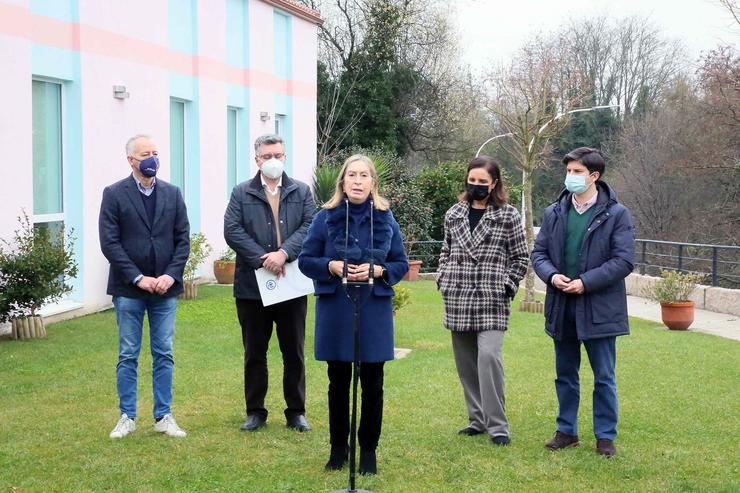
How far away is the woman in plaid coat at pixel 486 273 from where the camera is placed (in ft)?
21.7

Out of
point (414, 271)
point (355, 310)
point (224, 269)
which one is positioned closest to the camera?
point (355, 310)

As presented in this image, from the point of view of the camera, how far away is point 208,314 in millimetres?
14383

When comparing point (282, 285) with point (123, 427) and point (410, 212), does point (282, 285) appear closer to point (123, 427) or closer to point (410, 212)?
point (123, 427)

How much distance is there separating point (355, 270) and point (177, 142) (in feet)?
44.9

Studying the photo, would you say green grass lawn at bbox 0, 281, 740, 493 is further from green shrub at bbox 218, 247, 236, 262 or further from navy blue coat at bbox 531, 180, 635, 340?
green shrub at bbox 218, 247, 236, 262

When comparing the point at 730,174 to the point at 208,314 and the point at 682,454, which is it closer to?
the point at 208,314

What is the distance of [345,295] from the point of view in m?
5.73

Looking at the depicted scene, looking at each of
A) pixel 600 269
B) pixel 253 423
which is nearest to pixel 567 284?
pixel 600 269

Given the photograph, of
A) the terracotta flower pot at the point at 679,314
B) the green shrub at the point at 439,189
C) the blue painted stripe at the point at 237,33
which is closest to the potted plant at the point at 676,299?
the terracotta flower pot at the point at 679,314

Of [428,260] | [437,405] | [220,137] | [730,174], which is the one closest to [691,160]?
[730,174]

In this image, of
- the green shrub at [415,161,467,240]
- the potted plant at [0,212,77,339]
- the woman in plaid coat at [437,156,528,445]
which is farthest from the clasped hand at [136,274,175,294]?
the green shrub at [415,161,467,240]

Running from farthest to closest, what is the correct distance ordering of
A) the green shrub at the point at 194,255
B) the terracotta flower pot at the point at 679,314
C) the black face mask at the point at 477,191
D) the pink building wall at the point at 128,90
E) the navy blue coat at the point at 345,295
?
the green shrub at the point at 194,255, the terracotta flower pot at the point at 679,314, the pink building wall at the point at 128,90, the black face mask at the point at 477,191, the navy blue coat at the point at 345,295

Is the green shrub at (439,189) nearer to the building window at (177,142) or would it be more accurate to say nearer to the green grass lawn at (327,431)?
the building window at (177,142)

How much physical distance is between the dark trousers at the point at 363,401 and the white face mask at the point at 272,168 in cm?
175
